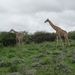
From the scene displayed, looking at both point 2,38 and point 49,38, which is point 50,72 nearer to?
point 2,38

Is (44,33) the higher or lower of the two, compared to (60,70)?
higher

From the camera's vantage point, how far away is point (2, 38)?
2116 centimetres

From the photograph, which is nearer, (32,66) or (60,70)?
(60,70)

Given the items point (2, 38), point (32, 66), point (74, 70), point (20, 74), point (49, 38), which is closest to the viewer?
point (20, 74)

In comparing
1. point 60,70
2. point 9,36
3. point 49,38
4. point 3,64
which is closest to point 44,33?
point 49,38

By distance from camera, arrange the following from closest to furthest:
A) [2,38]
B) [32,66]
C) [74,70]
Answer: [74,70]
[32,66]
[2,38]

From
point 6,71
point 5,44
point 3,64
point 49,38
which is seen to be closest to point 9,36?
point 5,44

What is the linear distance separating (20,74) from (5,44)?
1263cm

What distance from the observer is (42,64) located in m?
11.4

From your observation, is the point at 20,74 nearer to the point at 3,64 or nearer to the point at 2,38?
the point at 3,64

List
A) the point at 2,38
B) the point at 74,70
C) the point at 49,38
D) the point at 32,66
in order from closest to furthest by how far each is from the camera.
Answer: the point at 74,70, the point at 32,66, the point at 2,38, the point at 49,38

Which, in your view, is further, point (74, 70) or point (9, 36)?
point (9, 36)

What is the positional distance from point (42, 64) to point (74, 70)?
201cm

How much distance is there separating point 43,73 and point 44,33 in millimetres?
20276
